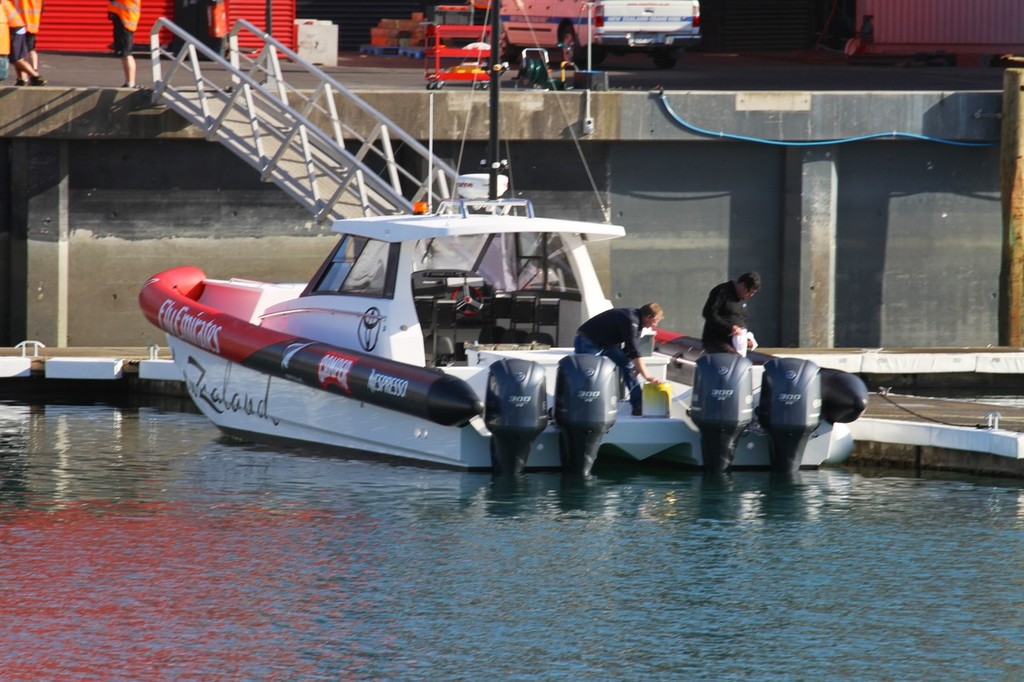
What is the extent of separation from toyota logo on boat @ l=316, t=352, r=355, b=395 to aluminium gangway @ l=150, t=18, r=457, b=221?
3.29 meters

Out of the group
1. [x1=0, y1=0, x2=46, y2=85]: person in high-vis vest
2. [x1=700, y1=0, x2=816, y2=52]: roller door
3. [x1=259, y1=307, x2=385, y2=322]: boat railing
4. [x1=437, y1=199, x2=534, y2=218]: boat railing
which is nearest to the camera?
[x1=259, y1=307, x2=385, y2=322]: boat railing

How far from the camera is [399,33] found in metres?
28.2

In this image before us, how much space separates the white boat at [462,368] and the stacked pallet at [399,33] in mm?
13917

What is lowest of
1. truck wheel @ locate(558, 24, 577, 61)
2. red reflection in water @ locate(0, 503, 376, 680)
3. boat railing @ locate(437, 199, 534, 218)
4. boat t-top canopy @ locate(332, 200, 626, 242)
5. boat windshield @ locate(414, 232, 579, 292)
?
red reflection in water @ locate(0, 503, 376, 680)

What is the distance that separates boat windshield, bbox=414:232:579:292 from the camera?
1352cm

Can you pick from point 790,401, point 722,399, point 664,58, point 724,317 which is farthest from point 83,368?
point 664,58

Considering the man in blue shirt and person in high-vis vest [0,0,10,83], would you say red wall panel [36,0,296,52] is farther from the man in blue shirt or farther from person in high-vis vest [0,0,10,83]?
the man in blue shirt

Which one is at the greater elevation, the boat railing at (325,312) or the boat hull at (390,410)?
the boat railing at (325,312)

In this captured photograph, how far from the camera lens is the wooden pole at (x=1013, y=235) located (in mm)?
16969

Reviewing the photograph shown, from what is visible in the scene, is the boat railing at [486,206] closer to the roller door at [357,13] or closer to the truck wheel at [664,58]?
the truck wheel at [664,58]

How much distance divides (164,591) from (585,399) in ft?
11.2

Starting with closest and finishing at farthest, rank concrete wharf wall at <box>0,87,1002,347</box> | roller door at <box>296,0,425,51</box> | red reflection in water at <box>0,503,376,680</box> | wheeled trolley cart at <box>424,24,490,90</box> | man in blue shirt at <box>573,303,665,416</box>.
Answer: red reflection in water at <box>0,503,376,680</box> → man in blue shirt at <box>573,303,665,416</box> → concrete wharf wall at <box>0,87,1002,347</box> → wheeled trolley cart at <box>424,24,490,90</box> → roller door at <box>296,0,425,51</box>

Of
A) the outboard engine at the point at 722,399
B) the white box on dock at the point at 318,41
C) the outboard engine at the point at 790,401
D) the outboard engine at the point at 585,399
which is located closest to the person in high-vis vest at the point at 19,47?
the white box on dock at the point at 318,41

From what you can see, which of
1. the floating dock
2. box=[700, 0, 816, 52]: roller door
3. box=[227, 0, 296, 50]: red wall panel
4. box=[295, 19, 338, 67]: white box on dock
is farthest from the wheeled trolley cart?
box=[700, 0, 816, 52]: roller door
